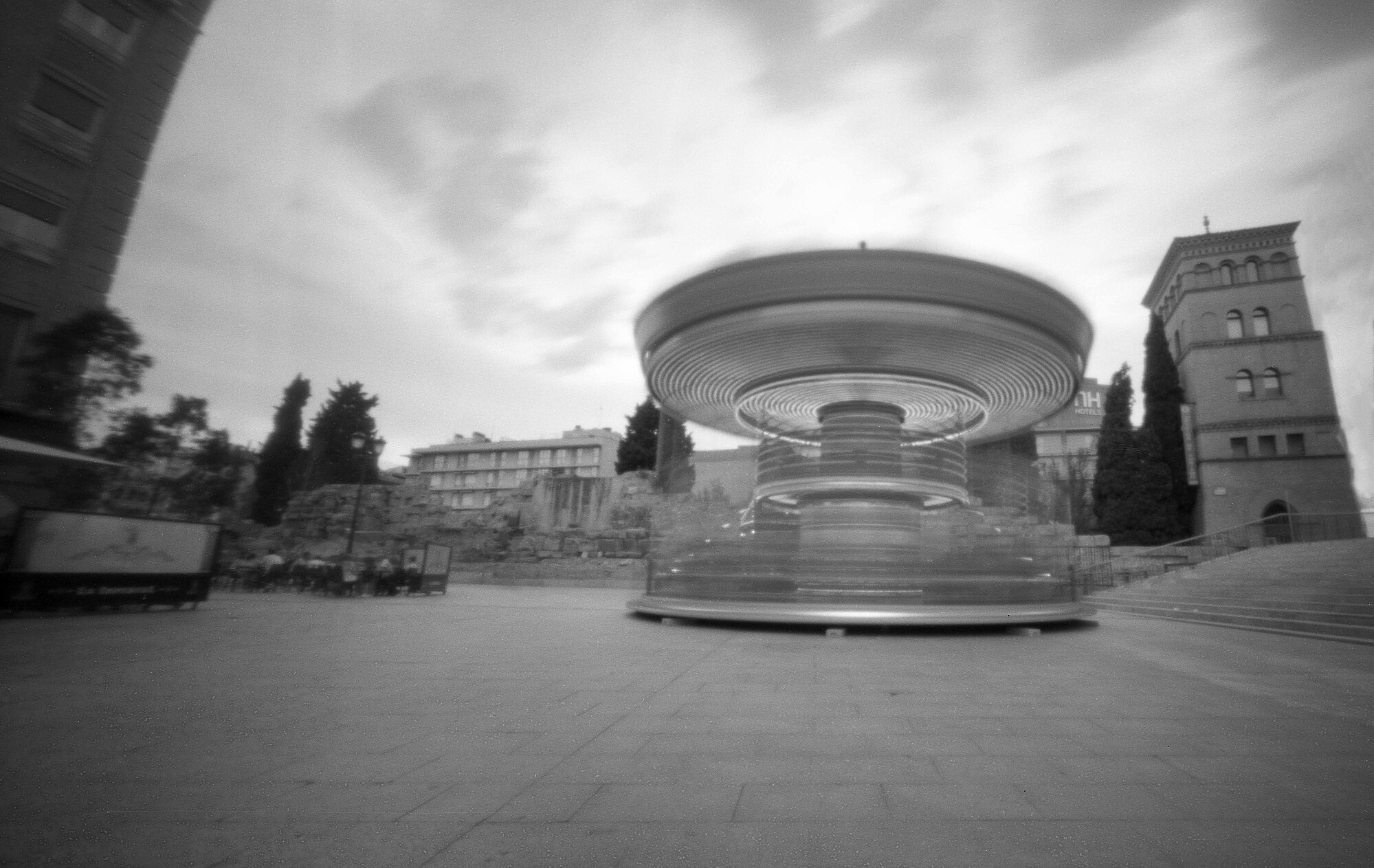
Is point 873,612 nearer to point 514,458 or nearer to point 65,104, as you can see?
point 65,104

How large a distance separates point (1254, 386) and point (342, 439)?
137 ft

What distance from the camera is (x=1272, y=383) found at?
31.6 metres

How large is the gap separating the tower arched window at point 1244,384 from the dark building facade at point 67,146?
41.7 metres

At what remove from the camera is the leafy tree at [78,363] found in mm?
2633

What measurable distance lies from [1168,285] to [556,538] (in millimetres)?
36845

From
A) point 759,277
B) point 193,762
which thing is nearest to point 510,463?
point 759,277

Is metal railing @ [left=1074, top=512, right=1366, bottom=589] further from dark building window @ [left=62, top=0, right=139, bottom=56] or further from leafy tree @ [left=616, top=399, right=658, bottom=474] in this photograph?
leafy tree @ [left=616, top=399, right=658, bottom=474]

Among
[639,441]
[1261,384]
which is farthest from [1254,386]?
[639,441]

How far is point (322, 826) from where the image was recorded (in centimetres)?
203

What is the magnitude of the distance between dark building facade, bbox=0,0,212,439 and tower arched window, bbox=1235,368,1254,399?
41.7 m

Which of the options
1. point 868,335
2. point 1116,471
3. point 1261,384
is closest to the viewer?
point 868,335

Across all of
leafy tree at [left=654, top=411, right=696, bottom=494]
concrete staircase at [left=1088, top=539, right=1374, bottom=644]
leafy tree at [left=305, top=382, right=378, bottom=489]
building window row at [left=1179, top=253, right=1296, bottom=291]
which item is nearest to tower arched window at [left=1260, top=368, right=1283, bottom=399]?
building window row at [left=1179, top=253, right=1296, bottom=291]

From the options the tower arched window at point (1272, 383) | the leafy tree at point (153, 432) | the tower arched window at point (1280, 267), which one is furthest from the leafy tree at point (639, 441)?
the leafy tree at point (153, 432)

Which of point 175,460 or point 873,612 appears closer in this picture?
point 175,460
